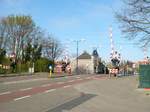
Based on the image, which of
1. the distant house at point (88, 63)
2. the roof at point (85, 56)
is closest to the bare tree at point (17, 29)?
the distant house at point (88, 63)

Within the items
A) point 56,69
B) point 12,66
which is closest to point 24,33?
point 56,69

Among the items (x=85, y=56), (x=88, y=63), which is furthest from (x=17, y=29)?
(x=85, y=56)

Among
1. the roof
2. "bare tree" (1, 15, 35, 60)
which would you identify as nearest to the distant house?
the roof

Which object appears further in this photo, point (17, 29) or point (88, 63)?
point (88, 63)

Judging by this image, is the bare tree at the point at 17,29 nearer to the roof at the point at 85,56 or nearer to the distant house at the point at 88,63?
the distant house at the point at 88,63

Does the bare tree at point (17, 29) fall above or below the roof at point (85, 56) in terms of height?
above

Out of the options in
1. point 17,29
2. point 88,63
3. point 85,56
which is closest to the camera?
point 17,29

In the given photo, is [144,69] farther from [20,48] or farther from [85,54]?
[85,54]

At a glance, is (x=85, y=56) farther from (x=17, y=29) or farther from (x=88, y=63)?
(x=17, y=29)

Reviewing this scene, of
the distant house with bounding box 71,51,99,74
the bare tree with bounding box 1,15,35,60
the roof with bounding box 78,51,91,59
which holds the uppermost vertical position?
the bare tree with bounding box 1,15,35,60

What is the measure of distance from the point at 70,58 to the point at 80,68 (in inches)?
352

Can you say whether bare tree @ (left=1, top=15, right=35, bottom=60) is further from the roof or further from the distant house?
the roof

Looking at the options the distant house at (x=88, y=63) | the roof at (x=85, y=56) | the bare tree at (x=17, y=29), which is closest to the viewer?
the bare tree at (x=17, y=29)

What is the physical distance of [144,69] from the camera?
94.1 ft
